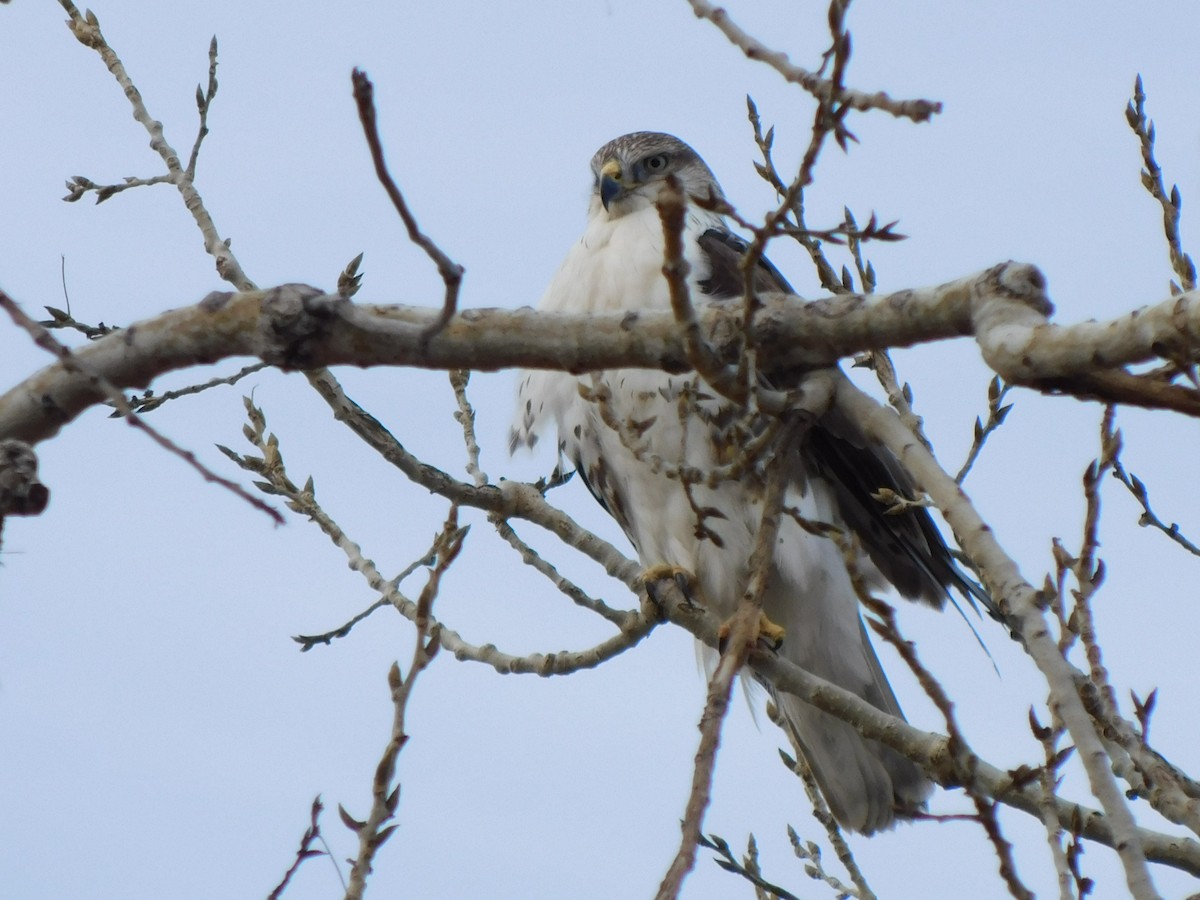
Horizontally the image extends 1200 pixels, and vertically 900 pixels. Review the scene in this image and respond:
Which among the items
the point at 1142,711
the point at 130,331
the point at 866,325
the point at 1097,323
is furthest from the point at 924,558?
the point at 130,331

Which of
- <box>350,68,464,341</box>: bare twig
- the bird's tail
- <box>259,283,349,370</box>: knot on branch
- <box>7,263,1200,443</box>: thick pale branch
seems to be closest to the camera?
<box>350,68,464,341</box>: bare twig

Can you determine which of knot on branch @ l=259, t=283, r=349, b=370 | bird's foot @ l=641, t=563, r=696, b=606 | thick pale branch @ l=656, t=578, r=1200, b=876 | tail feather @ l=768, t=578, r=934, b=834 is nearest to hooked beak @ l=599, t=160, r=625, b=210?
bird's foot @ l=641, t=563, r=696, b=606

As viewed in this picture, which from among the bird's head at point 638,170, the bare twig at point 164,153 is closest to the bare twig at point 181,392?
the bare twig at point 164,153

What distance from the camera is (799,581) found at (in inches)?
178

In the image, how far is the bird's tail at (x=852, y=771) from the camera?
14.9 ft

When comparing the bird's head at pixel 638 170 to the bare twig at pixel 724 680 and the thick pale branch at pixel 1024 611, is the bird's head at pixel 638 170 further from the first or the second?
the thick pale branch at pixel 1024 611

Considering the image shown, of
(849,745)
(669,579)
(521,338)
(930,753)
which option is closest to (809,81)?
(521,338)

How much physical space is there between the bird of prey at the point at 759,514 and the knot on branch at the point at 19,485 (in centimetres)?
260

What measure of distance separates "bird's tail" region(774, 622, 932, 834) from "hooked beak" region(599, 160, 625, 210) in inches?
66.4

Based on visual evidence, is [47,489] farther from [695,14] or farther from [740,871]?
[740,871]

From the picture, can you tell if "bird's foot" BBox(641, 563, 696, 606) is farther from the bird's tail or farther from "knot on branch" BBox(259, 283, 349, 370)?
"knot on branch" BBox(259, 283, 349, 370)

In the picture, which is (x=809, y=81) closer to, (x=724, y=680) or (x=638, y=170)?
(x=724, y=680)

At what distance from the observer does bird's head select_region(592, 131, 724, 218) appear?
5.16m

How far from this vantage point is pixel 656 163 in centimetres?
548
